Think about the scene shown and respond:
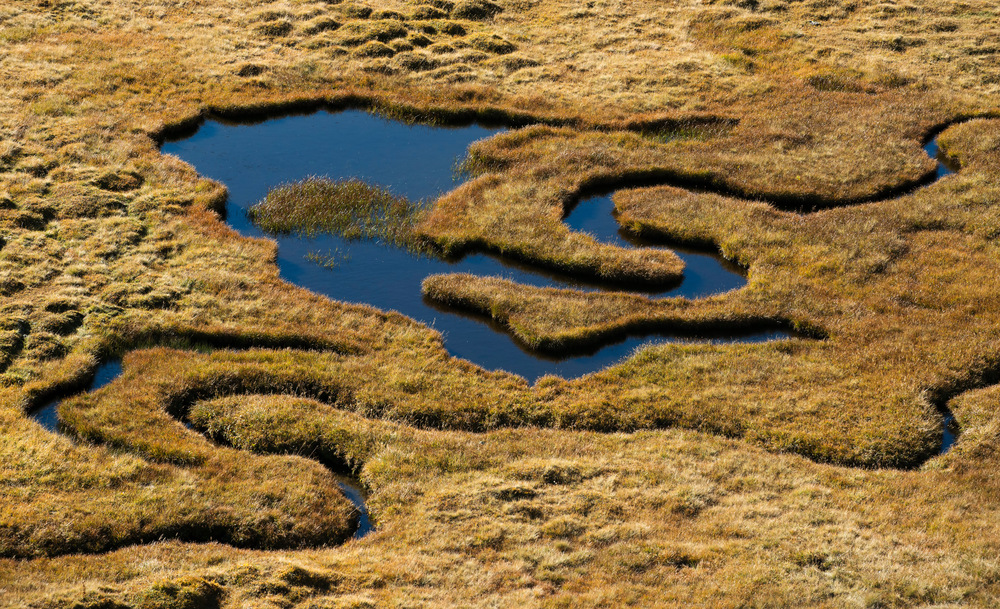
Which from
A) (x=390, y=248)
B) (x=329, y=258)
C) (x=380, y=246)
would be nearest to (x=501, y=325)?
(x=390, y=248)

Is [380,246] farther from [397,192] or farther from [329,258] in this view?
[397,192]

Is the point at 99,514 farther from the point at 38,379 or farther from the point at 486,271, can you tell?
the point at 486,271

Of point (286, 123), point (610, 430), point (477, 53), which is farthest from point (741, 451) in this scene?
point (477, 53)

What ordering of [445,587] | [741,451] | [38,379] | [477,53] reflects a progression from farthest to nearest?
[477,53] → [38,379] → [741,451] → [445,587]

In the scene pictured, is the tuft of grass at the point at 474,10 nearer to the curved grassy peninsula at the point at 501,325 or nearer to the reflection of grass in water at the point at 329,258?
the curved grassy peninsula at the point at 501,325

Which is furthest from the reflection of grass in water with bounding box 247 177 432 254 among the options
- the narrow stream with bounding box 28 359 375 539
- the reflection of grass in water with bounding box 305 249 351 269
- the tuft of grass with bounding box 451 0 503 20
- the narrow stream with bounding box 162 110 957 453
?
the tuft of grass with bounding box 451 0 503 20

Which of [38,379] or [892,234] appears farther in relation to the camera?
[892,234]
